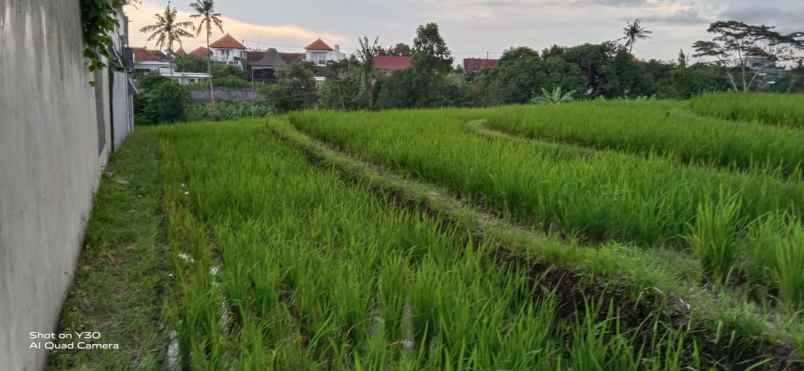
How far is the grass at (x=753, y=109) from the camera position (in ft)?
23.1

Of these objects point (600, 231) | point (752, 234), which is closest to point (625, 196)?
point (600, 231)

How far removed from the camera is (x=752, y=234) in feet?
8.81

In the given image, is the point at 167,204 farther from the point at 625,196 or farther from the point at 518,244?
the point at 625,196

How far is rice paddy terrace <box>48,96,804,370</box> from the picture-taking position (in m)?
1.93

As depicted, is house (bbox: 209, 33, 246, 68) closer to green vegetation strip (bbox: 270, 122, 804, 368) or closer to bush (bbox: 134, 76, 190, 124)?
bush (bbox: 134, 76, 190, 124)

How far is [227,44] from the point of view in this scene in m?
67.8

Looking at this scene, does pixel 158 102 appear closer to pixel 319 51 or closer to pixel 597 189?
pixel 597 189

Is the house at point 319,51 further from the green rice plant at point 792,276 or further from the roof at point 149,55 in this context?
the green rice plant at point 792,276

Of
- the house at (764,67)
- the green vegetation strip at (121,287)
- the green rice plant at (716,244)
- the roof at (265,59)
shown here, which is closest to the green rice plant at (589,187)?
the green rice plant at (716,244)

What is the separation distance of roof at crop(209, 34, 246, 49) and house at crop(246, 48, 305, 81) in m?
4.76

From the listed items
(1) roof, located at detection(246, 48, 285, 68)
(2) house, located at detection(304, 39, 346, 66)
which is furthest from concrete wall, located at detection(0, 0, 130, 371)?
(2) house, located at detection(304, 39, 346, 66)

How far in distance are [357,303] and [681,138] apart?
4371mm

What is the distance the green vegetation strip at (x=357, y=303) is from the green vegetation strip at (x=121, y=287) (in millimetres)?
131

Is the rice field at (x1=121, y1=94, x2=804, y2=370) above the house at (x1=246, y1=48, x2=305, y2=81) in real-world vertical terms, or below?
below
